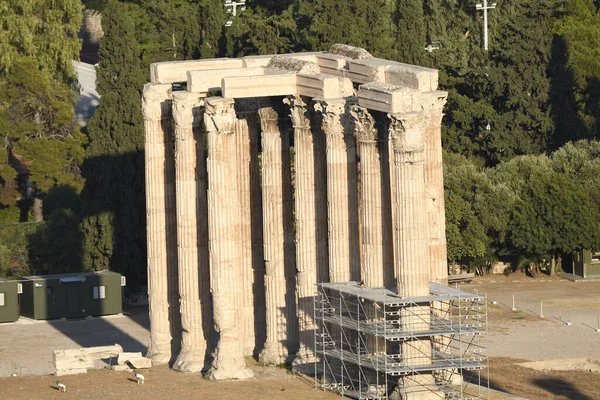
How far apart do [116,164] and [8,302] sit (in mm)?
11274

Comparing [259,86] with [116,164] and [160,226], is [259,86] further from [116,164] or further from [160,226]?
[116,164]

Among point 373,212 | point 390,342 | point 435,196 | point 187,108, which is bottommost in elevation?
point 390,342


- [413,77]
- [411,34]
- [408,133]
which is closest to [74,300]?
[413,77]

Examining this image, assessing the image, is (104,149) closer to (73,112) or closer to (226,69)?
(73,112)

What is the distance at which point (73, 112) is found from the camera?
359 feet

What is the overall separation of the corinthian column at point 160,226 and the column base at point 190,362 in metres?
1.45

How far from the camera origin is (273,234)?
7206cm

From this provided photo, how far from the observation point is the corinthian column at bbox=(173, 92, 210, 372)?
71.2m

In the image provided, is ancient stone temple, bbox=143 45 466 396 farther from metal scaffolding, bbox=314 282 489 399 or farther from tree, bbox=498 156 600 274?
tree, bbox=498 156 600 274

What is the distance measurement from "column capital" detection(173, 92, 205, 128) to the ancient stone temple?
49mm

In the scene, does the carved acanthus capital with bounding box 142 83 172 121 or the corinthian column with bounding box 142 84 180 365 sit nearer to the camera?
the carved acanthus capital with bounding box 142 83 172 121

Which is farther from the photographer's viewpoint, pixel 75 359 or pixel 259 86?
pixel 75 359

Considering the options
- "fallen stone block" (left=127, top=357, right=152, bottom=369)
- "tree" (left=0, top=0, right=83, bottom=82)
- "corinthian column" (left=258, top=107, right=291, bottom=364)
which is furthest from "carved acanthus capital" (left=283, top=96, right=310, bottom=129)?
"tree" (left=0, top=0, right=83, bottom=82)

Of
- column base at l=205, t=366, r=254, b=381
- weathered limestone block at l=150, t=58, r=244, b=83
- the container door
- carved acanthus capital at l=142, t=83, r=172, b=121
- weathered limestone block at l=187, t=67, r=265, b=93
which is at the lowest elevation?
column base at l=205, t=366, r=254, b=381
